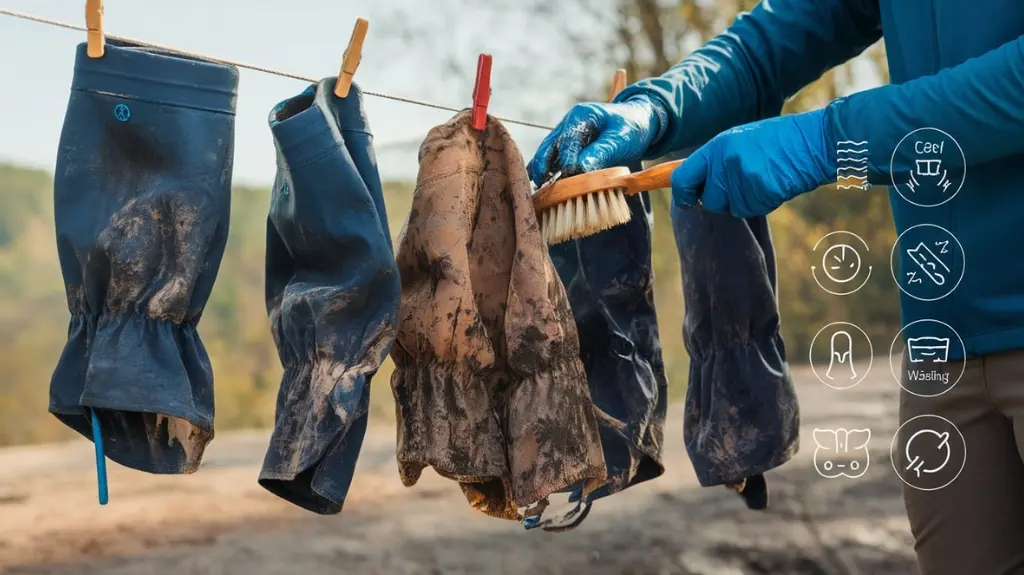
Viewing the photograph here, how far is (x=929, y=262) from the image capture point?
155 cm

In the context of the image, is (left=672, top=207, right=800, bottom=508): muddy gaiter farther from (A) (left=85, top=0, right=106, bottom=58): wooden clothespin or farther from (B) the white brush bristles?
(A) (left=85, top=0, right=106, bottom=58): wooden clothespin

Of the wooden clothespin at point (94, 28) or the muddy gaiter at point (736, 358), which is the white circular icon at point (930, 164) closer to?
the muddy gaiter at point (736, 358)

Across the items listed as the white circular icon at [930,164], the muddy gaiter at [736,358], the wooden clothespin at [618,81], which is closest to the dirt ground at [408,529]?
the muddy gaiter at [736,358]

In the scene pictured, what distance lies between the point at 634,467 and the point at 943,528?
0.60 metres

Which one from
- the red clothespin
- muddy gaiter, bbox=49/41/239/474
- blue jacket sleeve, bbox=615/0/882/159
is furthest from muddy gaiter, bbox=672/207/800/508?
muddy gaiter, bbox=49/41/239/474

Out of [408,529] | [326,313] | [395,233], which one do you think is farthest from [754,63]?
[395,233]

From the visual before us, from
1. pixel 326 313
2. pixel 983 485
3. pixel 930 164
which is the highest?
pixel 930 164

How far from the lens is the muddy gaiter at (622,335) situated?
6.55ft

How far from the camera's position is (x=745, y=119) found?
79.7 inches

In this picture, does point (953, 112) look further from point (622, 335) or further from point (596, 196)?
point (622, 335)

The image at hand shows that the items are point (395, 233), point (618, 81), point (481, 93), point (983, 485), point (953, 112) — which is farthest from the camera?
point (395, 233)

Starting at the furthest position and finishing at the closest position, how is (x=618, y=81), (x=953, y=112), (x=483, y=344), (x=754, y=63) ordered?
(x=618, y=81)
(x=754, y=63)
(x=483, y=344)
(x=953, y=112)

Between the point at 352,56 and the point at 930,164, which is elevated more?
the point at 352,56

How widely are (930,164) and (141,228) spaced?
A: 1207 millimetres
